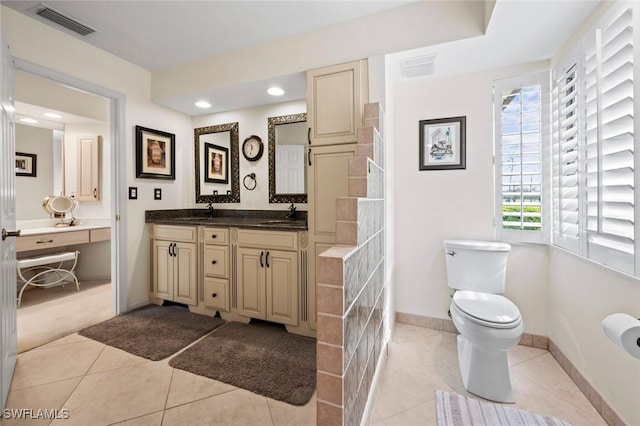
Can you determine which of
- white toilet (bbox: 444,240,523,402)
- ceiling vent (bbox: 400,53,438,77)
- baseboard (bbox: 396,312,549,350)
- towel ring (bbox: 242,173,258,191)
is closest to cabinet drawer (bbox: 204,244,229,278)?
towel ring (bbox: 242,173,258,191)

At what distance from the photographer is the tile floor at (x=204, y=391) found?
54.5 inches

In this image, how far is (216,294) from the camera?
2.54 meters

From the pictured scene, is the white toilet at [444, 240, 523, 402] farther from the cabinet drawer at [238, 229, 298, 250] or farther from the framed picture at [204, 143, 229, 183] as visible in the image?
the framed picture at [204, 143, 229, 183]

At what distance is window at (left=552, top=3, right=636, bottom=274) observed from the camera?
3.99 ft

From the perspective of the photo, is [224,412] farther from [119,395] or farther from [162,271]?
[162,271]

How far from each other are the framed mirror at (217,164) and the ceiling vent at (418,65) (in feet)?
6.32

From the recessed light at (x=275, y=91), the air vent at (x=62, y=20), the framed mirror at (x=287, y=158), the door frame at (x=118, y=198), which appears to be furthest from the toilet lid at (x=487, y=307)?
the air vent at (x=62, y=20)

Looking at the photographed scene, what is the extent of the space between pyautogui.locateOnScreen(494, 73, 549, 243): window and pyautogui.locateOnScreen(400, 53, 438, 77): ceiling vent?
544 mm

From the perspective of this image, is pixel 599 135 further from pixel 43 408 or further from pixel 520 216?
pixel 43 408

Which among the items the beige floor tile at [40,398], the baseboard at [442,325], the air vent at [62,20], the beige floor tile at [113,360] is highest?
the air vent at [62,20]

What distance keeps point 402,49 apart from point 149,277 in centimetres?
320

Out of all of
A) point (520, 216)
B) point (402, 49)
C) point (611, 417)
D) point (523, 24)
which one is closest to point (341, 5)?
point (402, 49)

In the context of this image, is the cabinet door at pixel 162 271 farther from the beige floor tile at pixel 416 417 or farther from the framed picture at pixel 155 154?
the beige floor tile at pixel 416 417

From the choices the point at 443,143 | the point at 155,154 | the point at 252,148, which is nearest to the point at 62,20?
the point at 155,154
